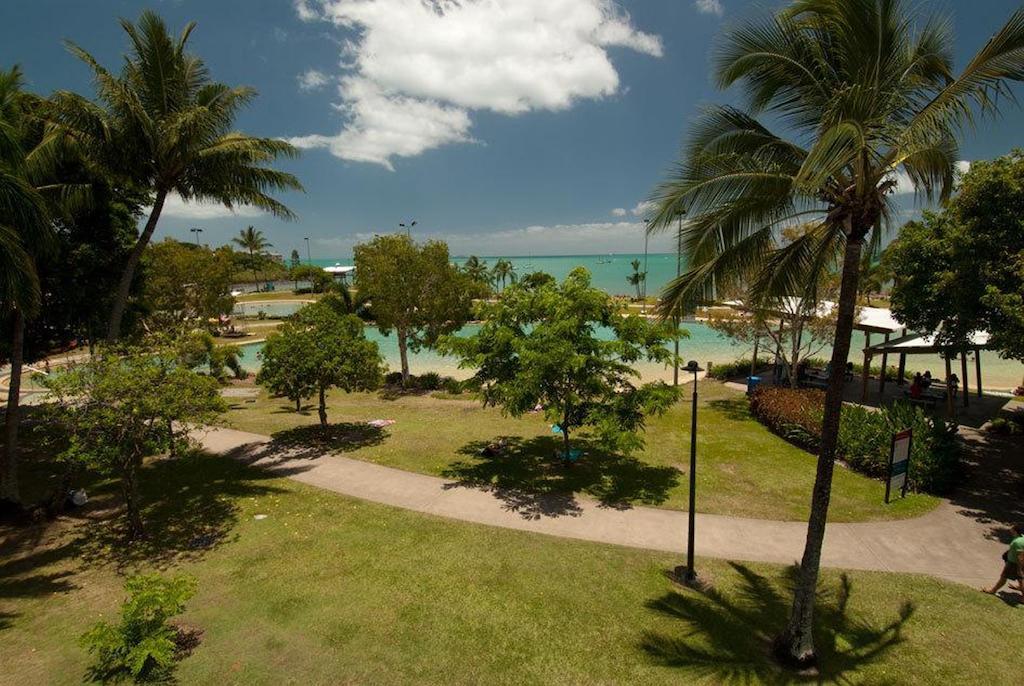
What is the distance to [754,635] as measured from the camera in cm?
796

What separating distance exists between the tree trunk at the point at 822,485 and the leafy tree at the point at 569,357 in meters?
5.22

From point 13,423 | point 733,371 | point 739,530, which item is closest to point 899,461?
point 739,530

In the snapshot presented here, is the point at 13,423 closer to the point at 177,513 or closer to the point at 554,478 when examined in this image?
the point at 177,513

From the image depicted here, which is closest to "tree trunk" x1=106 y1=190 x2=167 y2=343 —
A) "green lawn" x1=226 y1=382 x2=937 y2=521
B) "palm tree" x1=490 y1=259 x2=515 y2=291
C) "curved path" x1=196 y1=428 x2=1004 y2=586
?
"curved path" x1=196 y1=428 x2=1004 y2=586

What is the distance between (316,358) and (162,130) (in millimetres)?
7547

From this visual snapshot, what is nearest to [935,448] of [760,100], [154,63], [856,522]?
[856,522]

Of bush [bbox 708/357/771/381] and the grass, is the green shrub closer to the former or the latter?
the grass

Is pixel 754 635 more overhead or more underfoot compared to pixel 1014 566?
more underfoot

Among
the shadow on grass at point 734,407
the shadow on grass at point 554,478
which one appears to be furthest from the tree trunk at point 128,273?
the shadow on grass at point 734,407

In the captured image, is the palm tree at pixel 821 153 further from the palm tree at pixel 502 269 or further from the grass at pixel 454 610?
the palm tree at pixel 502 269

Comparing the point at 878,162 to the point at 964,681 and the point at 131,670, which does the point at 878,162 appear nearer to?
the point at 964,681

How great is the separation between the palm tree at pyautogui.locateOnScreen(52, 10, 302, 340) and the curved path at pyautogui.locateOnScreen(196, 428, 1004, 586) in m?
9.02

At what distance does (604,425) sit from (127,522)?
11.8m

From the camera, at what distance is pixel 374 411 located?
22969mm
